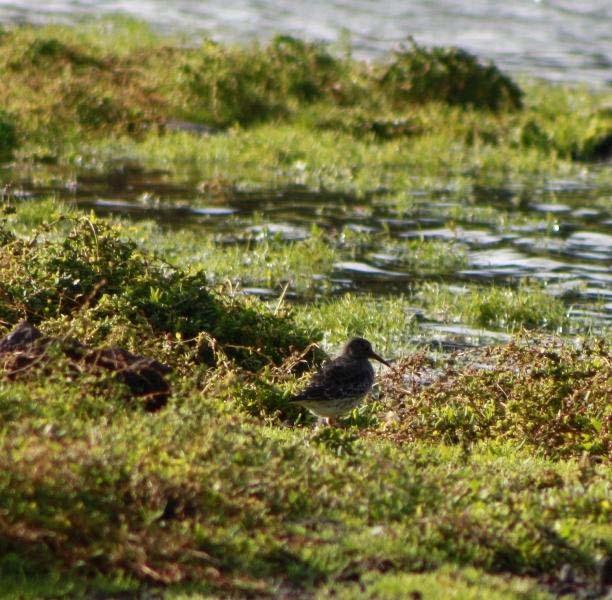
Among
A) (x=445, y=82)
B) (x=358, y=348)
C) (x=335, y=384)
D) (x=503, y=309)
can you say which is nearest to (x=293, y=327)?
(x=358, y=348)

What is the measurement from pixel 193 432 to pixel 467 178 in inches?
676

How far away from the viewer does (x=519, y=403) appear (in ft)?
39.1

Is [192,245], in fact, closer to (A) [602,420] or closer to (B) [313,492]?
(A) [602,420]

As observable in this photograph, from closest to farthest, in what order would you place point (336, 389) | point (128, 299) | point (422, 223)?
1. point (336, 389)
2. point (128, 299)
3. point (422, 223)

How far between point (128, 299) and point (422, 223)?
922 centimetres

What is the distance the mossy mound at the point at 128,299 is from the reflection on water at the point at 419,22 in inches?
978

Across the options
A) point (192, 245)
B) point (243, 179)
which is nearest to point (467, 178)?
point (243, 179)

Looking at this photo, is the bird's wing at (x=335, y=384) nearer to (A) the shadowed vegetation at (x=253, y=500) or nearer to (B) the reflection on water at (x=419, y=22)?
(A) the shadowed vegetation at (x=253, y=500)

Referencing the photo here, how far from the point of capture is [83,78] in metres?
27.6

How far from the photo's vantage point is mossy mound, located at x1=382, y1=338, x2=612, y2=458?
11.5m

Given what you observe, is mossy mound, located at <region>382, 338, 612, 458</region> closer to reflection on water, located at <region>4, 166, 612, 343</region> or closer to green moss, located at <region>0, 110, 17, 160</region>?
reflection on water, located at <region>4, 166, 612, 343</region>

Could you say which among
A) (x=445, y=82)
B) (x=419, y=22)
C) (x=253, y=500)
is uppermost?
(x=419, y=22)

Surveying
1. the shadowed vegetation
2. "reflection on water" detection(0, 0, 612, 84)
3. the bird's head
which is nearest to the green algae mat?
the shadowed vegetation

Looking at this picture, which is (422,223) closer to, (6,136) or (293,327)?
(6,136)
